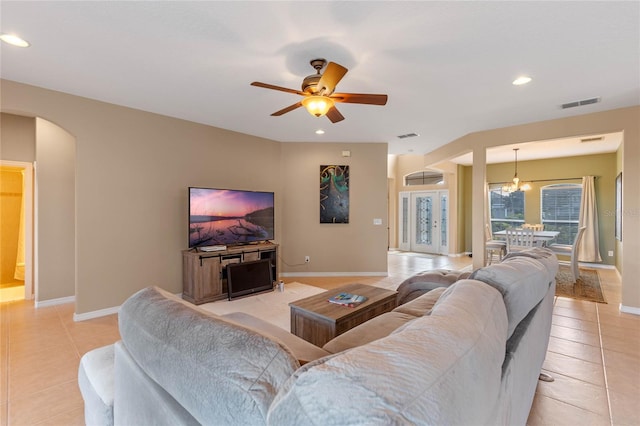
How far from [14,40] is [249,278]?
337cm

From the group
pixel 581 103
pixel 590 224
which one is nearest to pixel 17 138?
pixel 581 103

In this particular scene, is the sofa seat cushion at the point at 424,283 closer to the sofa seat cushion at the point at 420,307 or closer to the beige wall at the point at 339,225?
the sofa seat cushion at the point at 420,307

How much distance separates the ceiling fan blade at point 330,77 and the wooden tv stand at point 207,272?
8.86 ft

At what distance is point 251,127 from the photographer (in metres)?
4.58

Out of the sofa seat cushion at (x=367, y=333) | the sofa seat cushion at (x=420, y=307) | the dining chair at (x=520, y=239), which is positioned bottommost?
the sofa seat cushion at (x=367, y=333)

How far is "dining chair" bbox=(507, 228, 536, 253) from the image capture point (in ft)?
17.1

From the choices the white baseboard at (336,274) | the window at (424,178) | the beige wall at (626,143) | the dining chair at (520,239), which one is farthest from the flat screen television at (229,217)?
the window at (424,178)

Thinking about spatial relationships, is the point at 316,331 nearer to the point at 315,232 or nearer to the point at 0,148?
the point at 315,232

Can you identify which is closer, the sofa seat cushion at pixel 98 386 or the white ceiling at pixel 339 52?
the sofa seat cushion at pixel 98 386

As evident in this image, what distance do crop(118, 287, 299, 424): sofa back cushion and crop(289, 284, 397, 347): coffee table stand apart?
1.38 meters

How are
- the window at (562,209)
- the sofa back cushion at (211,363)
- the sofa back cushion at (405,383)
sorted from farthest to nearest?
the window at (562,209) < the sofa back cushion at (211,363) < the sofa back cushion at (405,383)

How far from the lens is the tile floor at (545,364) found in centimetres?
184

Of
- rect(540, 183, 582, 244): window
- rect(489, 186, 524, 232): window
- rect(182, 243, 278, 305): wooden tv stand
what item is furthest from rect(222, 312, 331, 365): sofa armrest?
rect(540, 183, 582, 244): window

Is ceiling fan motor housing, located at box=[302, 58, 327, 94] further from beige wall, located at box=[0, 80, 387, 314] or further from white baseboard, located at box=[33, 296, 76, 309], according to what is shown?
white baseboard, located at box=[33, 296, 76, 309]
